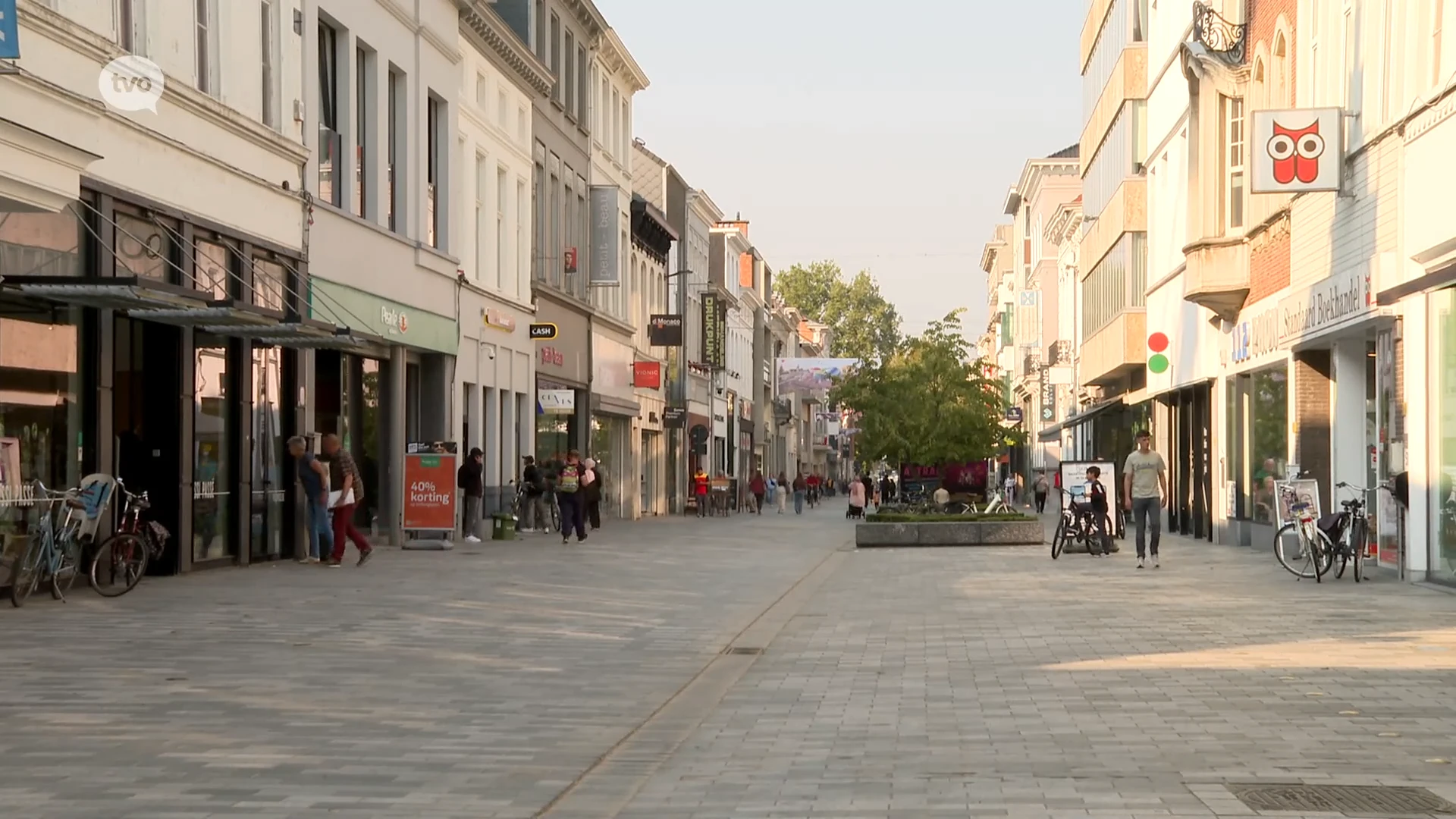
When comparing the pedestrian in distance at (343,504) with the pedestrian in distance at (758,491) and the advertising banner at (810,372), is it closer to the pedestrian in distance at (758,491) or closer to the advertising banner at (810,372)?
the pedestrian in distance at (758,491)

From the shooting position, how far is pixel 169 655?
1299 centimetres

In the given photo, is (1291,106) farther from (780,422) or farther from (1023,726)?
(780,422)

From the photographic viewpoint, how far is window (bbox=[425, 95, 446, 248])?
34344 mm

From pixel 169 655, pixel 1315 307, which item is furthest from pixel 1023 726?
pixel 1315 307

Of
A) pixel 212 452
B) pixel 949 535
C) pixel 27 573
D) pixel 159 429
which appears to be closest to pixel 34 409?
pixel 27 573

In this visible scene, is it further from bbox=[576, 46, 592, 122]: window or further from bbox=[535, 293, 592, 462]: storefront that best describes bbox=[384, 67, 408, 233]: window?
bbox=[576, 46, 592, 122]: window

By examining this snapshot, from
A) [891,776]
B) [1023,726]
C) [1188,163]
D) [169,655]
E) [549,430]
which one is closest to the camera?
[891,776]

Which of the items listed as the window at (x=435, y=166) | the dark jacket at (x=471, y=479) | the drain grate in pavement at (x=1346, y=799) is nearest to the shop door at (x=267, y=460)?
the dark jacket at (x=471, y=479)

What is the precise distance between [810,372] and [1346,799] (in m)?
88.5

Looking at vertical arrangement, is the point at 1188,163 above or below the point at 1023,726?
above

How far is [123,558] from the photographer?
60.1 ft

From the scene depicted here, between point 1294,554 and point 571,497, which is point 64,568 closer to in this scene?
point 1294,554

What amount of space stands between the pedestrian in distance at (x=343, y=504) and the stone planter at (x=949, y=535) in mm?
12283

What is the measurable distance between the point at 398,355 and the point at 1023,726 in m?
23.5
